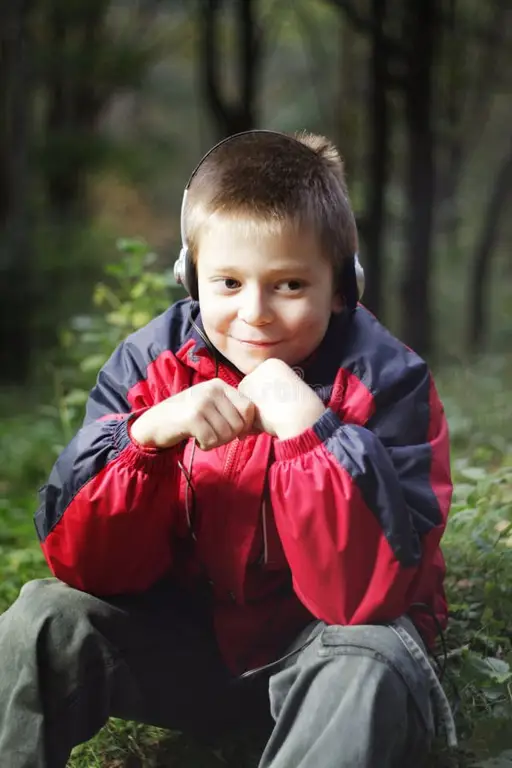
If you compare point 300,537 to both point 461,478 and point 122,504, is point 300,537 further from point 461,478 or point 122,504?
point 461,478

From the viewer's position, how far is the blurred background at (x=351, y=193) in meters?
2.60

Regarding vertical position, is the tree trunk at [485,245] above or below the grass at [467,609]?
below

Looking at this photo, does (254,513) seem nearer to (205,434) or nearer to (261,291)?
(205,434)

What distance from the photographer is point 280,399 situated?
162cm

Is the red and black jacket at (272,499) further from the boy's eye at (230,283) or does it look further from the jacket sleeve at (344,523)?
the boy's eye at (230,283)

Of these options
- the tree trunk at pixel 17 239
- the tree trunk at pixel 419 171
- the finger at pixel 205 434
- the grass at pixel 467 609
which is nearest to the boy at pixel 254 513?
the finger at pixel 205 434

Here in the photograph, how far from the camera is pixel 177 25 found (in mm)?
14305

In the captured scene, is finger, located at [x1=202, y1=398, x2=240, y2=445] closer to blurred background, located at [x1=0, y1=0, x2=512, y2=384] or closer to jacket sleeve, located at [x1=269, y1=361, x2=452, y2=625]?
jacket sleeve, located at [x1=269, y1=361, x2=452, y2=625]

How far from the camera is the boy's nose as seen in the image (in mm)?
1667

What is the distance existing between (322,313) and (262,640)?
0.59 m

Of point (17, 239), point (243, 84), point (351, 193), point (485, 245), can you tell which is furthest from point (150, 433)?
point (485, 245)

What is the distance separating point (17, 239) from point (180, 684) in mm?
5541

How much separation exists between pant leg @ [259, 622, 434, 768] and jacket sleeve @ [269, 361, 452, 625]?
0.18 feet

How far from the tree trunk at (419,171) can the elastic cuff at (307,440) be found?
14.7ft
